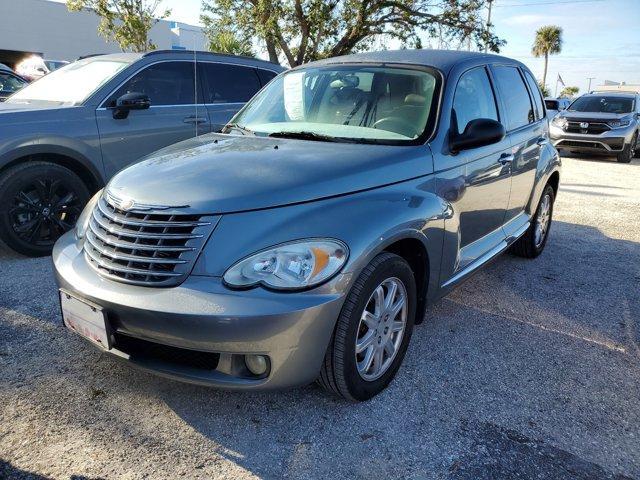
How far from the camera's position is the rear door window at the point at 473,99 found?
333 cm

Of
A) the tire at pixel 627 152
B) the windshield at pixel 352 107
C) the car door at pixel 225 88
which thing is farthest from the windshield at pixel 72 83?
the tire at pixel 627 152

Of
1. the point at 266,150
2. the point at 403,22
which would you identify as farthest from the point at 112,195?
the point at 403,22

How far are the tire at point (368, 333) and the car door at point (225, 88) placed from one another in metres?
3.74

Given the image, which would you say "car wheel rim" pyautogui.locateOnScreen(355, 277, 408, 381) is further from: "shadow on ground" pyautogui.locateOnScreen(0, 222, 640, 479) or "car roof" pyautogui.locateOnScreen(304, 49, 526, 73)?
"car roof" pyautogui.locateOnScreen(304, 49, 526, 73)

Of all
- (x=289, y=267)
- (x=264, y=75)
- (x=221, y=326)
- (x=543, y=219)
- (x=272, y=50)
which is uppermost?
(x=272, y=50)

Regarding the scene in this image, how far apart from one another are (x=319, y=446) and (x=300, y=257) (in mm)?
861

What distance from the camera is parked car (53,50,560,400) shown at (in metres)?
2.16

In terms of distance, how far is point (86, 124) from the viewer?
190 inches

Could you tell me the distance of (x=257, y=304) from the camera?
208 cm

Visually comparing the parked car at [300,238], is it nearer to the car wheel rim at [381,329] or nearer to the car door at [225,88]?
the car wheel rim at [381,329]

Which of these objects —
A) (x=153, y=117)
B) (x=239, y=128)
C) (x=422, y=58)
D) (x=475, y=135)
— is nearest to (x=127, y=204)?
(x=239, y=128)

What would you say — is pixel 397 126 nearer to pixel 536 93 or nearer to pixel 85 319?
pixel 85 319

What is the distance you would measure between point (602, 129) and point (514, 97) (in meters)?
10.5

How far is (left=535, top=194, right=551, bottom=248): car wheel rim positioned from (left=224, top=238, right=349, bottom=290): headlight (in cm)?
340
